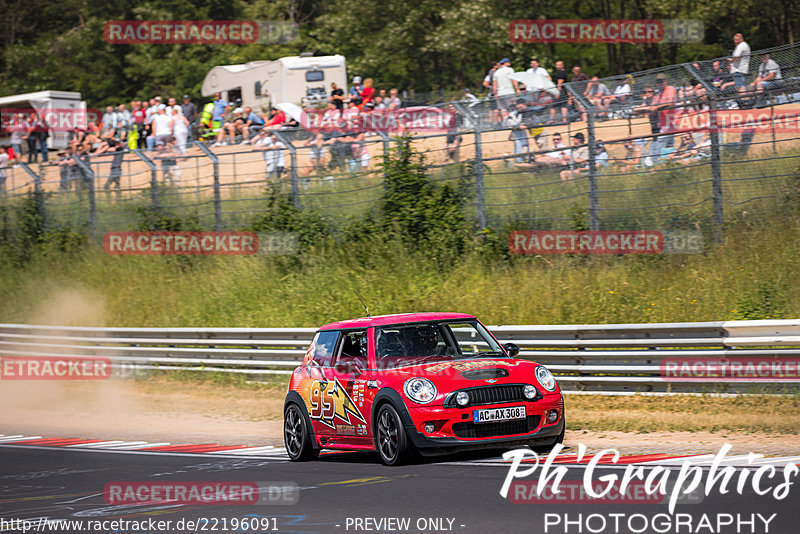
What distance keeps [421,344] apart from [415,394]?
1.13 metres

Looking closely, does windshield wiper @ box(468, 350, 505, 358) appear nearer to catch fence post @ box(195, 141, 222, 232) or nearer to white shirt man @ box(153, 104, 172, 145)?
catch fence post @ box(195, 141, 222, 232)

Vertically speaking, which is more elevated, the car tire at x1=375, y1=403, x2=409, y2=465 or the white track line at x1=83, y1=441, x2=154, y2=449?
the car tire at x1=375, y1=403, x2=409, y2=465

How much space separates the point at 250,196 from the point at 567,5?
2375 cm

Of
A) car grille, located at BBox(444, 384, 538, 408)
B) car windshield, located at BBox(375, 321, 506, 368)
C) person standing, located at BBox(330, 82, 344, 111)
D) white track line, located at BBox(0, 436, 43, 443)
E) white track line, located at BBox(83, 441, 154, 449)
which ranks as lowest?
white track line, located at BBox(0, 436, 43, 443)

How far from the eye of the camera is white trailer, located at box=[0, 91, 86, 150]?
42188 millimetres

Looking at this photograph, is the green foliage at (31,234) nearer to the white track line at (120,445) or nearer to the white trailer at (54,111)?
the white trailer at (54,111)

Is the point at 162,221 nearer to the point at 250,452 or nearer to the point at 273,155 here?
the point at 273,155

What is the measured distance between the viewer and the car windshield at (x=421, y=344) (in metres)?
10.7

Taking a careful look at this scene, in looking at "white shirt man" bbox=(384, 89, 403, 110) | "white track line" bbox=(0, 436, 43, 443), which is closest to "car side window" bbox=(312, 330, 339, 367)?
"white track line" bbox=(0, 436, 43, 443)

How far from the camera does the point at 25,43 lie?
64.1m

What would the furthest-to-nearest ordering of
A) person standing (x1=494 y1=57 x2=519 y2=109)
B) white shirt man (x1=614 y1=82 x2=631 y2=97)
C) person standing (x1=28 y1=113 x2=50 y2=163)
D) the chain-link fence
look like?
1. person standing (x1=28 y1=113 x2=50 y2=163)
2. person standing (x1=494 y1=57 x2=519 y2=109)
3. white shirt man (x1=614 y1=82 x2=631 y2=97)
4. the chain-link fence

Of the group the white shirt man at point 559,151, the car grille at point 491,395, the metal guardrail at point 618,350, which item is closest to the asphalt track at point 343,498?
the car grille at point 491,395

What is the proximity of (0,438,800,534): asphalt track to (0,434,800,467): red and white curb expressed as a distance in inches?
2.9

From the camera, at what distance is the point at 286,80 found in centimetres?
3575
